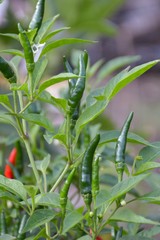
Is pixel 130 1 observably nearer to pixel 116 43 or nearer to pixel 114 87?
pixel 116 43

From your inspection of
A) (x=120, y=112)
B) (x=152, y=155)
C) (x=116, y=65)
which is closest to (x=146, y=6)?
(x=120, y=112)

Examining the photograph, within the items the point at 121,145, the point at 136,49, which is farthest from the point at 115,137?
the point at 136,49

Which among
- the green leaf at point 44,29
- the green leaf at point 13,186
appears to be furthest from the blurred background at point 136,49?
the green leaf at point 13,186

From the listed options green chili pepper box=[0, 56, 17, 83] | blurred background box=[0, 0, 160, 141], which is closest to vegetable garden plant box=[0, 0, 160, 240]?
green chili pepper box=[0, 56, 17, 83]

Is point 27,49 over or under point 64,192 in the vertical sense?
over

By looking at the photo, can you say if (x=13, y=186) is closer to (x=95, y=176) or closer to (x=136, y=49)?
(x=95, y=176)

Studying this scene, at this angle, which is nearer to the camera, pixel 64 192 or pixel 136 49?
pixel 64 192

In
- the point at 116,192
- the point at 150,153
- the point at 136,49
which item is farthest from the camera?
the point at 136,49
